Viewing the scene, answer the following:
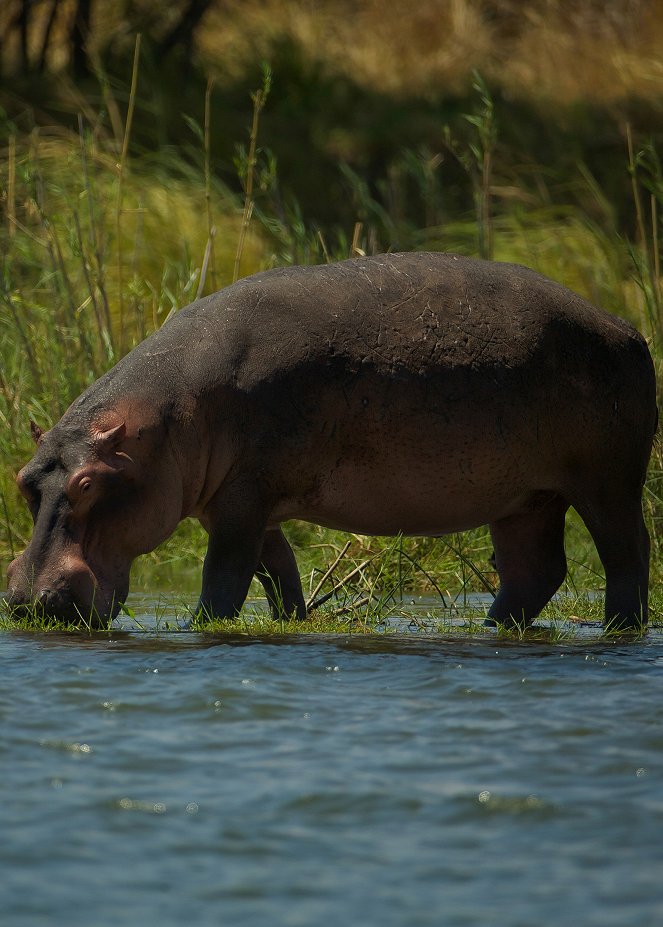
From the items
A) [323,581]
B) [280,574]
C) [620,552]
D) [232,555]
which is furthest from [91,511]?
[620,552]

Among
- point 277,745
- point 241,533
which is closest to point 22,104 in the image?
point 241,533

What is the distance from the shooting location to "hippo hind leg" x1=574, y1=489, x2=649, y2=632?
16.6ft

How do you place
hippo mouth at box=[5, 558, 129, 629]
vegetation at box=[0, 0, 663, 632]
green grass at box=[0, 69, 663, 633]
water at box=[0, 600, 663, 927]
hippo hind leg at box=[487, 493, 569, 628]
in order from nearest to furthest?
water at box=[0, 600, 663, 927]
hippo mouth at box=[5, 558, 129, 629]
hippo hind leg at box=[487, 493, 569, 628]
green grass at box=[0, 69, 663, 633]
vegetation at box=[0, 0, 663, 632]

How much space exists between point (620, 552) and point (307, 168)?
845 cm

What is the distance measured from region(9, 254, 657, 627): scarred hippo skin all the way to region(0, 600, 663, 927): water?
0.56 meters

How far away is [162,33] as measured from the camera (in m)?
13.9

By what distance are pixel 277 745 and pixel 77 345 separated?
14.2 feet

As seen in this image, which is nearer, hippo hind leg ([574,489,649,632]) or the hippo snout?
the hippo snout

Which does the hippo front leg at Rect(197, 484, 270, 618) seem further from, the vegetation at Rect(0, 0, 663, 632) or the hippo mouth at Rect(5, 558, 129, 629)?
the vegetation at Rect(0, 0, 663, 632)

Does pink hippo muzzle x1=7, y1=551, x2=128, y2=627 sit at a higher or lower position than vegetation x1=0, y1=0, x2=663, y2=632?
lower

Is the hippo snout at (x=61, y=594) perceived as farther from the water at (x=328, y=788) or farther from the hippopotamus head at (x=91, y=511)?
the water at (x=328, y=788)

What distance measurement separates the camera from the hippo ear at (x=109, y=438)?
185 inches

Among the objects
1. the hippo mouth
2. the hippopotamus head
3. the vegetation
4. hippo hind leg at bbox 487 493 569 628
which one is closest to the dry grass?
the vegetation

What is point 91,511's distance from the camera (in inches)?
187
